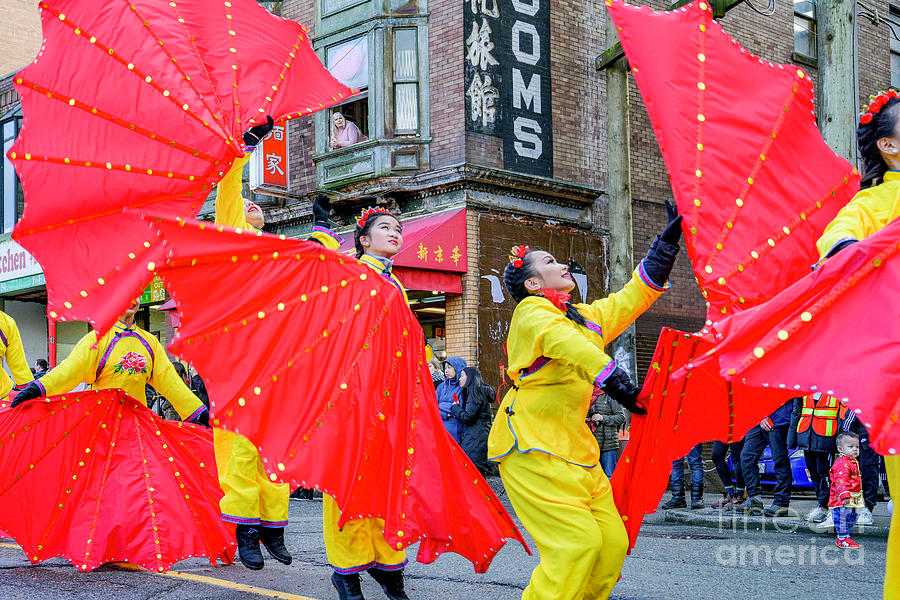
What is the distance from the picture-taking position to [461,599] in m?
5.33

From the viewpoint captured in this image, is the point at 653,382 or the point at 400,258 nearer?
the point at 653,382

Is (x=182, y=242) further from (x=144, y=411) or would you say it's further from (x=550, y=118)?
(x=550, y=118)

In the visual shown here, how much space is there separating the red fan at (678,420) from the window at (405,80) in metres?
12.0

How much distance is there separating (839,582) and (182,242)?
14.4ft

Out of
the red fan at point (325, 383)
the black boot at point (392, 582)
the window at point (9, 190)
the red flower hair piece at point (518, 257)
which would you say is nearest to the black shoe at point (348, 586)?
the black boot at point (392, 582)

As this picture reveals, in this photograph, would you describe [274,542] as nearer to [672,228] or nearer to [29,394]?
[29,394]

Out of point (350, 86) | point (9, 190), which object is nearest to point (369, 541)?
point (350, 86)

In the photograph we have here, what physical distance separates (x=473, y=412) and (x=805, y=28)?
11905mm

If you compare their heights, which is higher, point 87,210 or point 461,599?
point 87,210

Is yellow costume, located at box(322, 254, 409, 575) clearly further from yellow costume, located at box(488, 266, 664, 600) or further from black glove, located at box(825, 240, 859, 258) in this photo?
black glove, located at box(825, 240, 859, 258)

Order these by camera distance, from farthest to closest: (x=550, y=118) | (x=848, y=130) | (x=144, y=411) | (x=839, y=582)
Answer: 1. (x=550, y=118)
2. (x=848, y=130)
3. (x=144, y=411)
4. (x=839, y=582)

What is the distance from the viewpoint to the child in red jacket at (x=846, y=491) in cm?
743

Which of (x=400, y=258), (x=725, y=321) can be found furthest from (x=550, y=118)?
(x=725, y=321)

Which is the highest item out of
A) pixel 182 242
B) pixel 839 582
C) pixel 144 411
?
pixel 182 242
